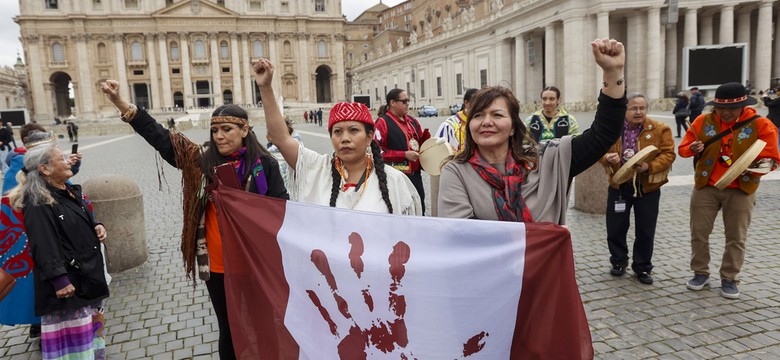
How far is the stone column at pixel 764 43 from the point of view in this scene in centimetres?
3388

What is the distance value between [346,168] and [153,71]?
7877 centimetres

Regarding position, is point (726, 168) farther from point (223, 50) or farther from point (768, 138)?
point (223, 50)

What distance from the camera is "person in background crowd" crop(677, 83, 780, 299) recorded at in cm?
440

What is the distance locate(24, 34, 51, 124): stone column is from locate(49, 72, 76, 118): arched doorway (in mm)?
1728

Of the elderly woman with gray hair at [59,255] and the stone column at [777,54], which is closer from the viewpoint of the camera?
the elderly woman with gray hair at [59,255]

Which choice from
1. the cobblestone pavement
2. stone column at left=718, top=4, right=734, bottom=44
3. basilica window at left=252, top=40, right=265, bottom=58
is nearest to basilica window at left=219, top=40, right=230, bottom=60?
basilica window at left=252, top=40, right=265, bottom=58

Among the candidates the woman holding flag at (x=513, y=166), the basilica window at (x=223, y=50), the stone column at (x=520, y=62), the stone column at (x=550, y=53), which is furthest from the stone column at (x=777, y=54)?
the basilica window at (x=223, y=50)

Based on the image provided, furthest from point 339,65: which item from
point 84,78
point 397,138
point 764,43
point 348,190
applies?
point 348,190

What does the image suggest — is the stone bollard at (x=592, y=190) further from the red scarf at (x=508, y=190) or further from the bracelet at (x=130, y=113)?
the bracelet at (x=130, y=113)

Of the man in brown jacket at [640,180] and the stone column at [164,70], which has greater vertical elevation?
the stone column at [164,70]

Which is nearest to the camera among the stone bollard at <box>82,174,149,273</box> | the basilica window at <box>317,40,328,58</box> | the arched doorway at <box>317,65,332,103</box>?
the stone bollard at <box>82,174,149,273</box>

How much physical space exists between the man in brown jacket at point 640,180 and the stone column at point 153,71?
251 feet

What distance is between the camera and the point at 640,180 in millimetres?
4945

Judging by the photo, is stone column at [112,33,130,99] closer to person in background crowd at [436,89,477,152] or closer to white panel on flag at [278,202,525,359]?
person in background crowd at [436,89,477,152]
